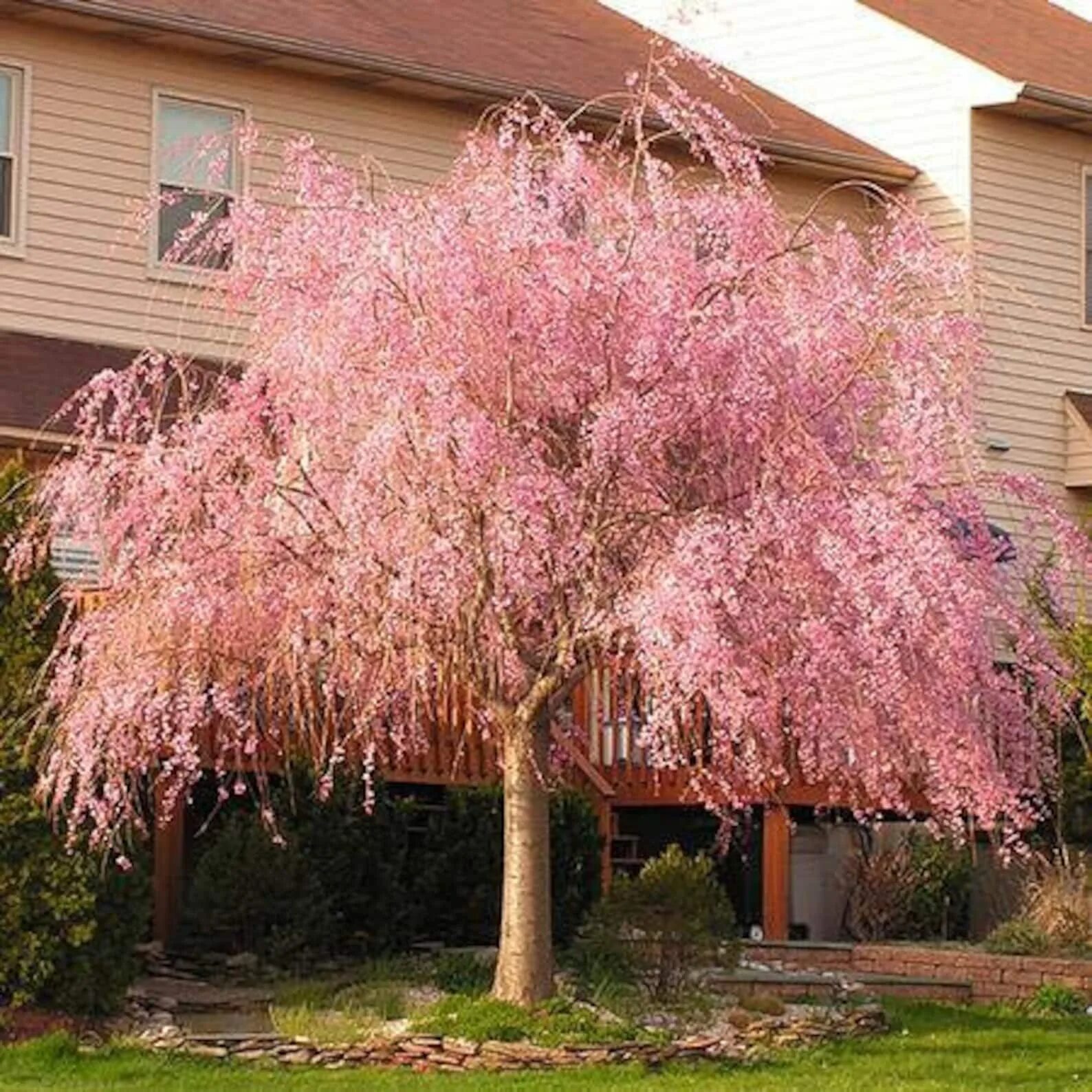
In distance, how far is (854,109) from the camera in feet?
97.6

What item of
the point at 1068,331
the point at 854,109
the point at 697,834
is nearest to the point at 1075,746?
the point at 697,834

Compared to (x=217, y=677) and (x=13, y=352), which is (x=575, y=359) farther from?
(x=13, y=352)

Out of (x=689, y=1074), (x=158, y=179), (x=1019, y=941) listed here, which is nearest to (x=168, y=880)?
(x=689, y=1074)

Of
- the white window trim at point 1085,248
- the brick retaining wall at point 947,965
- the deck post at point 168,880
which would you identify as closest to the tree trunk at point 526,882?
the deck post at point 168,880

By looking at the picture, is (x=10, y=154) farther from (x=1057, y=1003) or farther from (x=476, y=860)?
(x=1057, y=1003)

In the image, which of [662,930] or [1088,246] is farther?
[1088,246]

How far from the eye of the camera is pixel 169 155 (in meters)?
23.0

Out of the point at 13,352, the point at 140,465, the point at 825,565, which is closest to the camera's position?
the point at 825,565

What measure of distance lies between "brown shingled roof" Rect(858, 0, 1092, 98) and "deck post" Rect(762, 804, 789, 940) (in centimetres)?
899

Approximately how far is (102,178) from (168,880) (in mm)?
6132

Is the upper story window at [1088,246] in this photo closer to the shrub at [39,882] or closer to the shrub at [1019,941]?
the shrub at [1019,941]

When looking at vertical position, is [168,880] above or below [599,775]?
below

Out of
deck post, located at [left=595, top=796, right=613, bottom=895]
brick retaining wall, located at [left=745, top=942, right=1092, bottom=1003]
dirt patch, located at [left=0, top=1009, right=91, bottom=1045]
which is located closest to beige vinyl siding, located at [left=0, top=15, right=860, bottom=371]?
deck post, located at [left=595, top=796, right=613, bottom=895]

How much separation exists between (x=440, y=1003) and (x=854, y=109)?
596 inches
